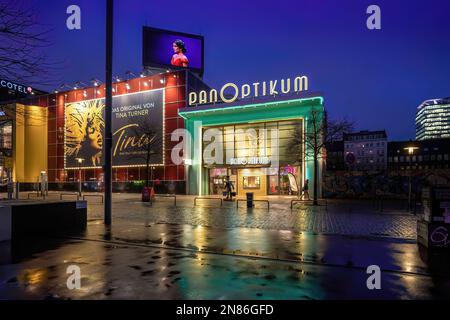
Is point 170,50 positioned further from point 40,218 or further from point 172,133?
point 40,218

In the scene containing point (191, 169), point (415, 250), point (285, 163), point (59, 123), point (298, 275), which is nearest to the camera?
point (298, 275)

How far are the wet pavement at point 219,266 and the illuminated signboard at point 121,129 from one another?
25.7 meters

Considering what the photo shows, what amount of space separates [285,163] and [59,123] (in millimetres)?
31595

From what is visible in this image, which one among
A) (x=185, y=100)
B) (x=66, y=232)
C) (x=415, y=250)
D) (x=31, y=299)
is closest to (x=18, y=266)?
(x=31, y=299)

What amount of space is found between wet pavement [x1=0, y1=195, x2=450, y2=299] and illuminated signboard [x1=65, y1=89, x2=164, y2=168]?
25.7m

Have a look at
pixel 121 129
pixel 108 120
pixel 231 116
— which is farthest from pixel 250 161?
pixel 108 120

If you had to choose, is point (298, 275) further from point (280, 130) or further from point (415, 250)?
point (280, 130)

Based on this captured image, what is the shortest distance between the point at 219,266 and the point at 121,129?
36.0 meters

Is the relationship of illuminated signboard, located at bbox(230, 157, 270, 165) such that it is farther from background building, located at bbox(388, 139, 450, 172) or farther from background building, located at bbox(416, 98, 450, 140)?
background building, located at bbox(416, 98, 450, 140)

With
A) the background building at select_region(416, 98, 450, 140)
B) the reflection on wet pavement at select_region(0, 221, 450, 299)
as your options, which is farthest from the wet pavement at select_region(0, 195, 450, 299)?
the background building at select_region(416, 98, 450, 140)

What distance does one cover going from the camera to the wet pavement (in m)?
5.26

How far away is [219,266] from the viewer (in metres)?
6.76

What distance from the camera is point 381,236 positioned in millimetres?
10344

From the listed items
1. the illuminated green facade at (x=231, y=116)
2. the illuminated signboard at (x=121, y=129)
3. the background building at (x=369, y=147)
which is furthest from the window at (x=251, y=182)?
the background building at (x=369, y=147)
